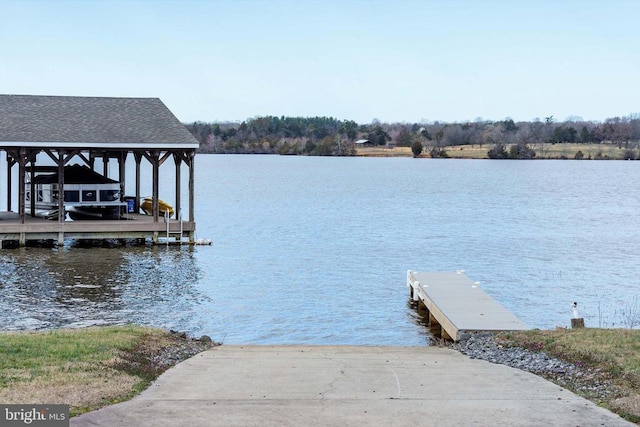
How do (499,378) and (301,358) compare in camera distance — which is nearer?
(499,378)

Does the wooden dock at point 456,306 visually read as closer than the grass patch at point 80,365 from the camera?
No

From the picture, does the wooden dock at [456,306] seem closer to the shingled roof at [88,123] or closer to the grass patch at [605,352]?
the grass patch at [605,352]

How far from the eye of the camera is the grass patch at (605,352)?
10.4m

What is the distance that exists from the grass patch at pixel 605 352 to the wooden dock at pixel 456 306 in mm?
1155

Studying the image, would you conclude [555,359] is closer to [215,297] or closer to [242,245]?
[215,297]

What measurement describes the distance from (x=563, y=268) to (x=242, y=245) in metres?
13.0

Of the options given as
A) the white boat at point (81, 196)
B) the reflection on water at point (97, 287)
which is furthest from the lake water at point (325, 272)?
the white boat at point (81, 196)

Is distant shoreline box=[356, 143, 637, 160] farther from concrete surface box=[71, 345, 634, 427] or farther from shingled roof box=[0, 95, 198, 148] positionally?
concrete surface box=[71, 345, 634, 427]

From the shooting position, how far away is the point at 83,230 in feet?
103

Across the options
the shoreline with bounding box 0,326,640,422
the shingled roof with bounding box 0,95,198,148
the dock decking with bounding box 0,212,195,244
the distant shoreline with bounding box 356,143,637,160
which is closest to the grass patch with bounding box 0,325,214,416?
the shoreline with bounding box 0,326,640,422

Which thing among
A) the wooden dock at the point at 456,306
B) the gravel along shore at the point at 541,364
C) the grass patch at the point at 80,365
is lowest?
the wooden dock at the point at 456,306

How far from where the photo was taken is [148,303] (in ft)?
72.2

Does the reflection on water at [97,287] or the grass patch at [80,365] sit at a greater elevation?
the grass patch at [80,365]

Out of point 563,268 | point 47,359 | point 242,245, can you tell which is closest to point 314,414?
point 47,359
